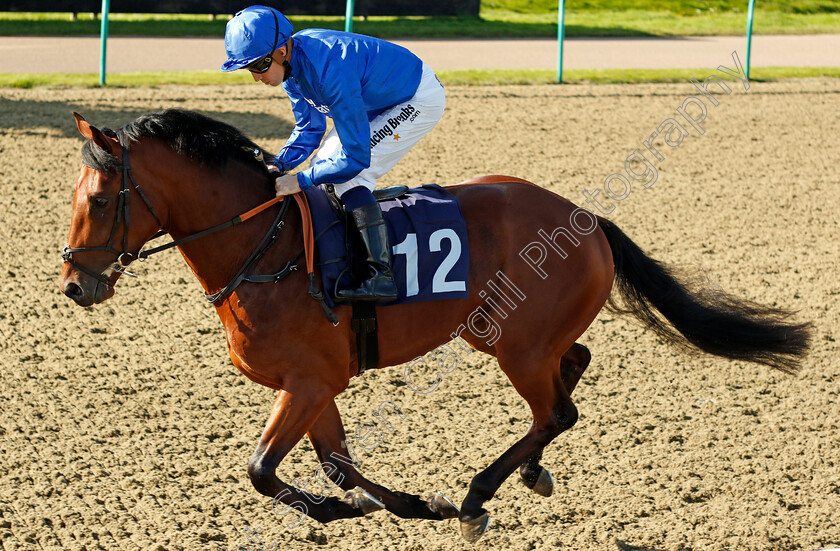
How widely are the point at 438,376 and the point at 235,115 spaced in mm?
5716

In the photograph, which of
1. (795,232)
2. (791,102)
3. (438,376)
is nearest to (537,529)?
(438,376)

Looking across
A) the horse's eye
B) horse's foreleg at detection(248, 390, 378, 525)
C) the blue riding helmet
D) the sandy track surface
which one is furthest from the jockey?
the sandy track surface

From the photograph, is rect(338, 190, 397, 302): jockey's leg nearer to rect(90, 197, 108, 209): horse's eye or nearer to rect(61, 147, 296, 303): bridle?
rect(61, 147, 296, 303): bridle

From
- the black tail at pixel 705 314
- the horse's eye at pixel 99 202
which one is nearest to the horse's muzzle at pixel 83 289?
the horse's eye at pixel 99 202

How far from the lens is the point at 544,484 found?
393 centimetres

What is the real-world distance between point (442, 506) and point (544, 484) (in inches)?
20.1

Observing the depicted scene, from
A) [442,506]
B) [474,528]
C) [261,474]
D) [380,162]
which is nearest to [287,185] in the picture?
[380,162]

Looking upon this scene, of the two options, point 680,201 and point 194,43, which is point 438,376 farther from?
point 194,43

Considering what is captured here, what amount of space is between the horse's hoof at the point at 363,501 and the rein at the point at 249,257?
2.40 ft

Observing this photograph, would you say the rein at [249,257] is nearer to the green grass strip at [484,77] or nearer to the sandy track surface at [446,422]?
the sandy track surface at [446,422]

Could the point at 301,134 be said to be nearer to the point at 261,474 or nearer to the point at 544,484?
the point at 261,474

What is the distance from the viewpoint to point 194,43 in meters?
14.1

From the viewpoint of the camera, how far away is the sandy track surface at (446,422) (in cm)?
377

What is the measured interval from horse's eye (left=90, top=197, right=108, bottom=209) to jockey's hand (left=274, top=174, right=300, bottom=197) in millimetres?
617
